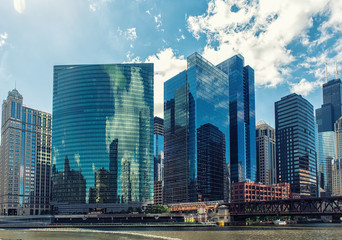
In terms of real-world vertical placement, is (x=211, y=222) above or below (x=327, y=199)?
below

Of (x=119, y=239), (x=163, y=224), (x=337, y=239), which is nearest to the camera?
(x=337, y=239)

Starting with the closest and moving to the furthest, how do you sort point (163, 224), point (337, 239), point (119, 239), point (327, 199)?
1. point (337, 239)
2. point (119, 239)
3. point (327, 199)
4. point (163, 224)

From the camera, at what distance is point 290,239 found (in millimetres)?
108938

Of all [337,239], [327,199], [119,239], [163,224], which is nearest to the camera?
[337,239]

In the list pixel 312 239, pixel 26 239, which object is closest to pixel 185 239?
pixel 312 239

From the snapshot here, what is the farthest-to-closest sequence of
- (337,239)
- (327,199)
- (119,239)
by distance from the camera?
(327,199) → (119,239) → (337,239)

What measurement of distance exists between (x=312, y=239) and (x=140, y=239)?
50571mm

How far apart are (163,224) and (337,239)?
100761mm

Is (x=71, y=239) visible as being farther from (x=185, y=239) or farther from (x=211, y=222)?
(x=211, y=222)

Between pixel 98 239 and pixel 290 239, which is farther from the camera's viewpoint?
pixel 98 239

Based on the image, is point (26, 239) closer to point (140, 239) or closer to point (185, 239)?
point (140, 239)

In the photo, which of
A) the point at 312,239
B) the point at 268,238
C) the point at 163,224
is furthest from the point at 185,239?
the point at 163,224

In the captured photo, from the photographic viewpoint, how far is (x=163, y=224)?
19162cm

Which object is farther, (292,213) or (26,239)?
(292,213)
